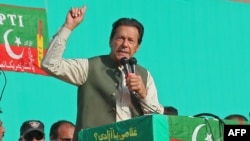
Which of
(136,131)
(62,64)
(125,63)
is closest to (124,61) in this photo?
(125,63)

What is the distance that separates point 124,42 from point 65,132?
122 centimetres

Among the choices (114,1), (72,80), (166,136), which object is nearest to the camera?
(166,136)

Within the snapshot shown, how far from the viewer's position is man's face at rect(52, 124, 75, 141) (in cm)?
Answer: 431

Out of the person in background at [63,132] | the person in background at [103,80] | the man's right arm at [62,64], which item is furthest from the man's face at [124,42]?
the person in background at [63,132]

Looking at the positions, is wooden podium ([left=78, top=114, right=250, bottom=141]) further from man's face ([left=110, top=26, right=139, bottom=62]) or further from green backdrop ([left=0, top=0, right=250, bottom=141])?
green backdrop ([left=0, top=0, right=250, bottom=141])

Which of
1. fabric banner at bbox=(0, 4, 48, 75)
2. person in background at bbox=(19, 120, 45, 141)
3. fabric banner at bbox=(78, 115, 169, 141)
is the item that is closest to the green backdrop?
fabric banner at bbox=(0, 4, 48, 75)

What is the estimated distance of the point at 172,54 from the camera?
6.46 meters

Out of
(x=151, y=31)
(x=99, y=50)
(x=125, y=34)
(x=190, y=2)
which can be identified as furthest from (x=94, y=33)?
(x=125, y=34)

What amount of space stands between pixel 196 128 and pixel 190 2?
4.04 metres

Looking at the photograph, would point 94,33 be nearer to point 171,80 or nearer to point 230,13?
point 171,80

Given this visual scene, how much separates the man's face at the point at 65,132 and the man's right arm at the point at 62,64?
107 cm

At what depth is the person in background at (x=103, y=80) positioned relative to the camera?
10.3 ft

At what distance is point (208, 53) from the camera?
261 inches

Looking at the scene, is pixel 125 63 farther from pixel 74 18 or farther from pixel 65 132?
pixel 65 132
